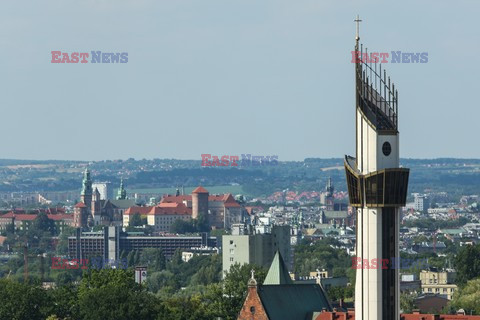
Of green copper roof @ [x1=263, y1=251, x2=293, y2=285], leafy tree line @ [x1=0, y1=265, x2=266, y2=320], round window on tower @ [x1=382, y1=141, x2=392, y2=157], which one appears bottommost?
leafy tree line @ [x1=0, y1=265, x2=266, y2=320]

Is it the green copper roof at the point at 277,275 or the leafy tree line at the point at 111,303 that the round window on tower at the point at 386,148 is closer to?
the leafy tree line at the point at 111,303

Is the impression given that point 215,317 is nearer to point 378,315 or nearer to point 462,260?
point 378,315

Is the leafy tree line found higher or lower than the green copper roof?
lower

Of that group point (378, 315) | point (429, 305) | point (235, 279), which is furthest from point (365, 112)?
point (429, 305)

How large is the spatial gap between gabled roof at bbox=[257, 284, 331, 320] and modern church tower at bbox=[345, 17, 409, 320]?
22.4 m

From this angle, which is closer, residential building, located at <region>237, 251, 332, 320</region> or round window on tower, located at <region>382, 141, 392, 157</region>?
round window on tower, located at <region>382, 141, 392, 157</region>

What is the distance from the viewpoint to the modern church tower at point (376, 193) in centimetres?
8138

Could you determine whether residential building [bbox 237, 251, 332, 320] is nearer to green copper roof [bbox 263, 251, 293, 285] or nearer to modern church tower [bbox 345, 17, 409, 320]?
green copper roof [bbox 263, 251, 293, 285]

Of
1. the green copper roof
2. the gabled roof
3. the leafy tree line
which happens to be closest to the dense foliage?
the leafy tree line

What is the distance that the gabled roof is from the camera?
344 feet

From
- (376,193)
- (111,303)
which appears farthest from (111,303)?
(376,193)

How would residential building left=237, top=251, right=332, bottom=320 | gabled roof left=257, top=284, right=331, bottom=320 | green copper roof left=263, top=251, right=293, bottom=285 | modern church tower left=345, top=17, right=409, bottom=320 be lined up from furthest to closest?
green copper roof left=263, top=251, right=293, bottom=285 → gabled roof left=257, top=284, right=331, bottom=320 → residential building left=237, top=251, right=332, bottom=320 → modern church tower left=345, top=17, right=409, bottom=320

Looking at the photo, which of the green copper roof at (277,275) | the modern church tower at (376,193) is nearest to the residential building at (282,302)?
the green copper roof at (277,275)

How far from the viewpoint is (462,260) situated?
186625 mm
